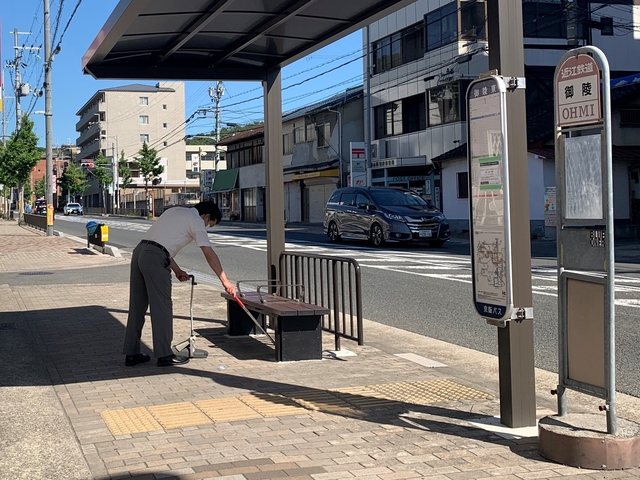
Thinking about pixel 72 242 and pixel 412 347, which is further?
pixel 72 242

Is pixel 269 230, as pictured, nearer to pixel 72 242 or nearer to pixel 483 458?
pixel 483 458

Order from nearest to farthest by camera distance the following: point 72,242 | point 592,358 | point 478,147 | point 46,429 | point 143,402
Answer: point 592,358, point 478,147, point 46,429, point 143,402, point 72,242

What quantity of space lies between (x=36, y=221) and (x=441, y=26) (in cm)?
2320

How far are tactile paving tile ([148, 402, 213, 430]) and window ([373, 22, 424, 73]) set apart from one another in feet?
119

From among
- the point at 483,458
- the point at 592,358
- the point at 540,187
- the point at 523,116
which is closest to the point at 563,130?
the point at 523,116

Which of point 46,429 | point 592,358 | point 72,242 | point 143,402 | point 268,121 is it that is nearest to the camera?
point 592,358

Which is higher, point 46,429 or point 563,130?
point 563,130

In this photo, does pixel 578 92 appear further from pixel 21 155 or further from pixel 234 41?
pixel 21 155

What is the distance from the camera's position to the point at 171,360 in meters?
7.50

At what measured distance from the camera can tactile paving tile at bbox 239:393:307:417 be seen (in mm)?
5809

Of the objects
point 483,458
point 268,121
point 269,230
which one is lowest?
point 483,458

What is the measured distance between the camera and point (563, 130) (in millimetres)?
4852

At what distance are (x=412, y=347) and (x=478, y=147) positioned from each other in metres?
4.03

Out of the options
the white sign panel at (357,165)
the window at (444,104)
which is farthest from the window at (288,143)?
the window at (444,104)
